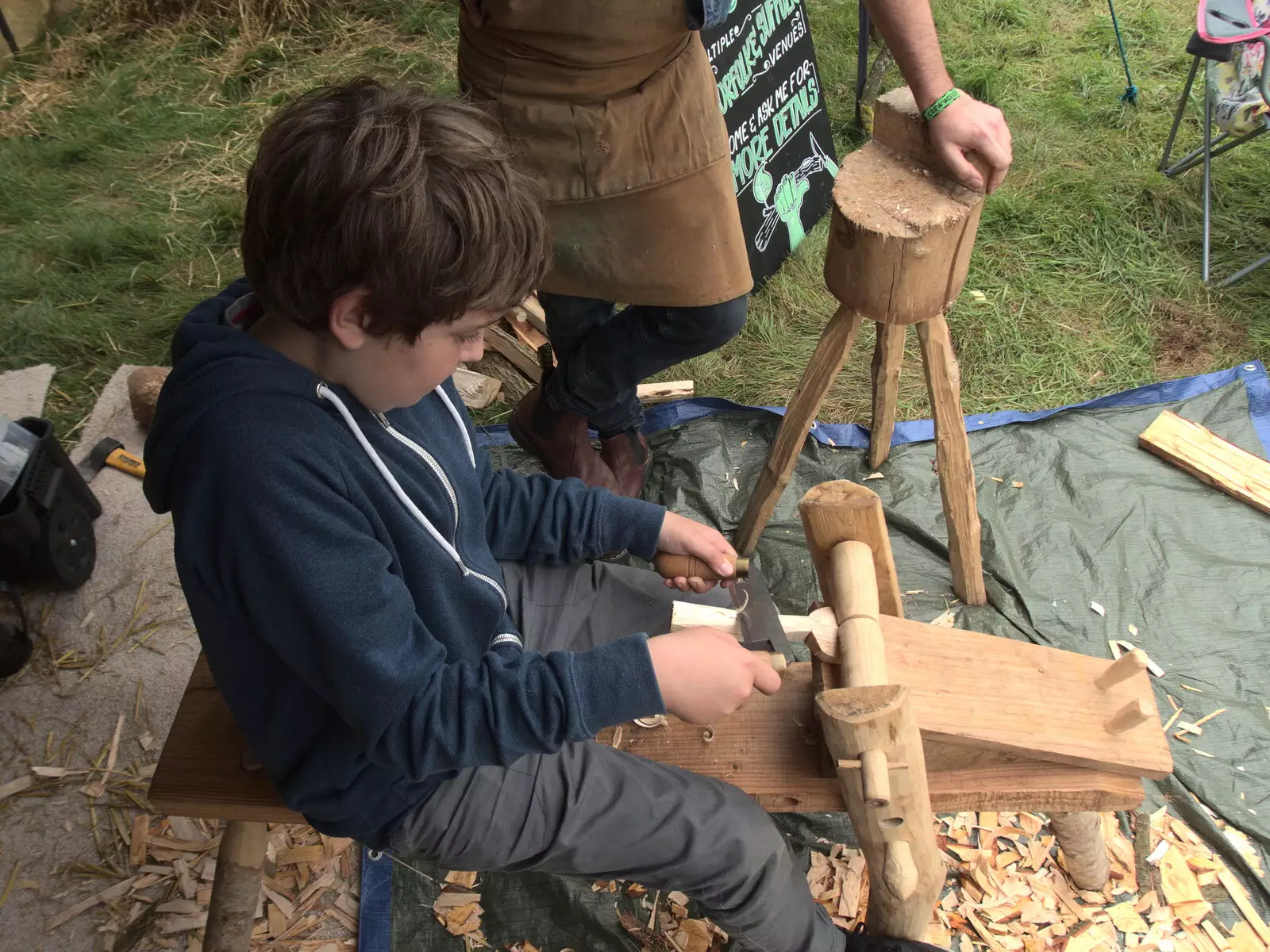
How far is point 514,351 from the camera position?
11.8 ft

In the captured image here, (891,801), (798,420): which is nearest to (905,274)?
(798,420)

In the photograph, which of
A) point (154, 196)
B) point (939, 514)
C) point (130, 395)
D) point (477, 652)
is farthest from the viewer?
point (154, 196)

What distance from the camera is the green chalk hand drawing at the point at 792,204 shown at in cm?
411

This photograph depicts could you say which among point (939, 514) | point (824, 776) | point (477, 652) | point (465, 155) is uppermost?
point (465, 155)

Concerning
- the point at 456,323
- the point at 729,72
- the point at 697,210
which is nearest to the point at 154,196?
the point at 729,72

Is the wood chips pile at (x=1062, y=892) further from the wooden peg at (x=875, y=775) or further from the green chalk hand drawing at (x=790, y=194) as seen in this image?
the green chalk hand drawing at (x=790, y=194)

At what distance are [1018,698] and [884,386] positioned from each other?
1.52 m

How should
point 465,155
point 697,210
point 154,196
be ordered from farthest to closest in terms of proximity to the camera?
point 154,196
point 697,210
point 465,155

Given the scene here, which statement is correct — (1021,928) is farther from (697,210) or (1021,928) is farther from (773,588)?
(697,210)

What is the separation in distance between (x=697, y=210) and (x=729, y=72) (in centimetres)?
163

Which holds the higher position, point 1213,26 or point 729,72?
point 1213,26

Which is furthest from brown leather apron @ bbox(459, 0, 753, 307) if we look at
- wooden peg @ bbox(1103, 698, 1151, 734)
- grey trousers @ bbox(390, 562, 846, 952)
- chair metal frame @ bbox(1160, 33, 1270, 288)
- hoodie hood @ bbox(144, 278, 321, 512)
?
chair metal frame @ bbox(1160, 33, 1270, 288)

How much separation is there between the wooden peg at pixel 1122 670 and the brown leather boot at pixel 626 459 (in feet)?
5.69

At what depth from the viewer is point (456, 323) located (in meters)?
1.37
